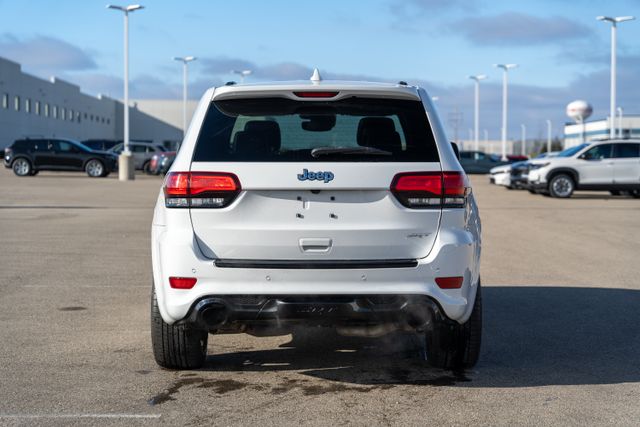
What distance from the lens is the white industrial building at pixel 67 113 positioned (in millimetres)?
67688

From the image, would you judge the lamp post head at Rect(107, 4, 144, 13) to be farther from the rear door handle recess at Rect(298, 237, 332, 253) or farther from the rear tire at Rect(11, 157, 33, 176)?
the rear door handle recess at Rect(298, 237, 332, 253)

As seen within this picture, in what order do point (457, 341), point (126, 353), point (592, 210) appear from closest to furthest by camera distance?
→ point (457, 341), point (126, 353), point (592, 210)

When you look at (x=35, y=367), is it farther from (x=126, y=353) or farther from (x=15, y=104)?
(x=15, y=104)

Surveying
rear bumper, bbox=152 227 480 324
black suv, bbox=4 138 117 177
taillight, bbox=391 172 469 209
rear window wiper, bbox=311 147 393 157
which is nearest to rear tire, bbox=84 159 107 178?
black suv, bbox=4 138 117 177

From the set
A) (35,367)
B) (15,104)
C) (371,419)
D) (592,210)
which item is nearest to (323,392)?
(371,419)

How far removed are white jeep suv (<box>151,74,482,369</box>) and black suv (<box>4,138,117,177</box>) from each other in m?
34.8

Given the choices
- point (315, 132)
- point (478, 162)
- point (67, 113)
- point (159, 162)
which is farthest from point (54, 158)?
point (67, 113)

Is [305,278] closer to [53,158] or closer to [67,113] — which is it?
[53,158]

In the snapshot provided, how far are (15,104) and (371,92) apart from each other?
68415 millimetres

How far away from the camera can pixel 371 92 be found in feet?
17.5

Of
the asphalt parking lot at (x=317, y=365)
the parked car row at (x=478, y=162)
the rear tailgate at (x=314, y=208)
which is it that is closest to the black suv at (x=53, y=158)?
the parked car row at (x=478, y=162)

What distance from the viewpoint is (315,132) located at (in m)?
5.54

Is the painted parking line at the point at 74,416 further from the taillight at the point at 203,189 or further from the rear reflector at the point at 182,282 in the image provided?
the taillight at the point at 203,189

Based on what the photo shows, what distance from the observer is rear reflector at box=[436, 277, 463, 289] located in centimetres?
512
